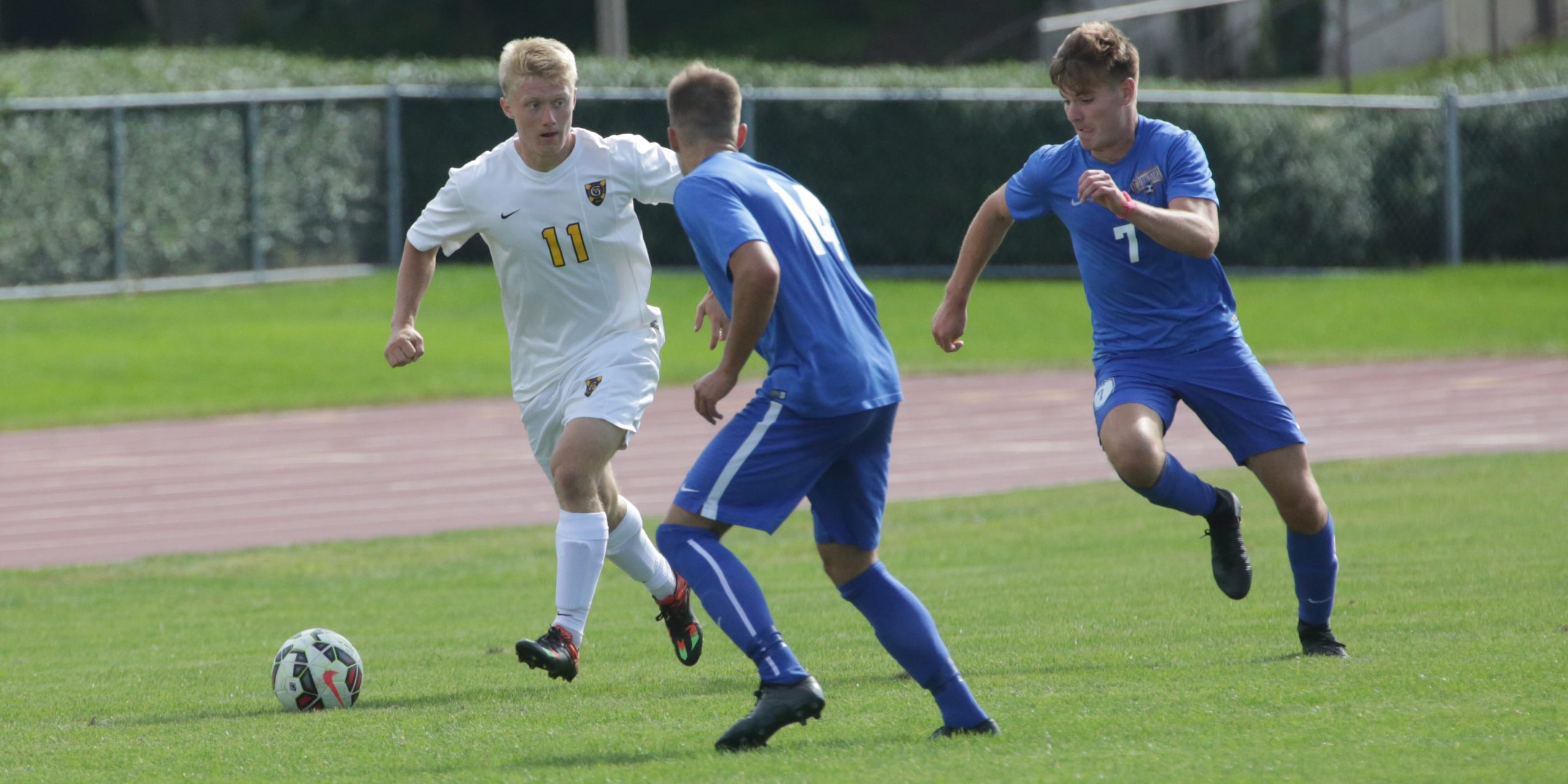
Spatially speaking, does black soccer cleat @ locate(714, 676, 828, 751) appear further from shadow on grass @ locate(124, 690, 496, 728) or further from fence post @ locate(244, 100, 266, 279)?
fence post @ locate(244, 100, 266, 279)

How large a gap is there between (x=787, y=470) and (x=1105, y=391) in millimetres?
1884

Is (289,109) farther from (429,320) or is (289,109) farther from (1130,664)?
(1130,664)

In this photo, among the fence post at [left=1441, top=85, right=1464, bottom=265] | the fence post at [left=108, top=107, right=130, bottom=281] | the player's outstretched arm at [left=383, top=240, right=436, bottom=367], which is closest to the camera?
the player's outstretched arm at [left=383, top=240, right=436, bottom=367]

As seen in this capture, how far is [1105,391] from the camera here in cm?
663

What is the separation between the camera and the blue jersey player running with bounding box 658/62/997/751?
5078 millimetres

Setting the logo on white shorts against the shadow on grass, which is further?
the logo on white shorts

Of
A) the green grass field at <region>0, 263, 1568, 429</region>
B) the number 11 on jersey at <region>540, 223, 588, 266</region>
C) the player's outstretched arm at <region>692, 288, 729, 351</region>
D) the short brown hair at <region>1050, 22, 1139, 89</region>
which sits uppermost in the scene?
the short brown hair at <region>1050, 22, 1139, 89</region>

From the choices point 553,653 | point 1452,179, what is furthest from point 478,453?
point 1452,179

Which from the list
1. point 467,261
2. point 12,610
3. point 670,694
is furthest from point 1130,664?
point 467,261

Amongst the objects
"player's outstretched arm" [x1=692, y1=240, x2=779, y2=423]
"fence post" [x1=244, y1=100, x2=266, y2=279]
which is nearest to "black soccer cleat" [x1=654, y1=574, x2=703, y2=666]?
"player's outstretched arm" [x1=692, y1=240, x2=779, y2=423]

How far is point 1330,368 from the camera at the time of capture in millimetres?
20406

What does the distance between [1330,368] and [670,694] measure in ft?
50.3

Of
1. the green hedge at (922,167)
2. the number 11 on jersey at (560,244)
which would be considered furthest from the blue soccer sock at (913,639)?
the green hedge at (922,167)

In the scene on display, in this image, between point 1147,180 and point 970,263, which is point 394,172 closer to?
point 970,263
